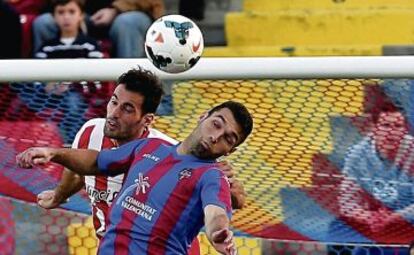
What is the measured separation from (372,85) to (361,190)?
0.49m

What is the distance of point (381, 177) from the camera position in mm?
5828

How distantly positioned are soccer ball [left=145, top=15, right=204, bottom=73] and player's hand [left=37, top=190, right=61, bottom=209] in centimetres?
66

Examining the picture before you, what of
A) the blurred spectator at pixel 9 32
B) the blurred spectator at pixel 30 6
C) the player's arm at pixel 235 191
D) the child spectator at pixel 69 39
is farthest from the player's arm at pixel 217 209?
the blurred spectator at pixel 30 6

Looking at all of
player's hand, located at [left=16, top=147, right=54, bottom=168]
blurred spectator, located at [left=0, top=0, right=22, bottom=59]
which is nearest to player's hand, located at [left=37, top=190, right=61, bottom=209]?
player's hand, located at [left=16, top=147, right=54, bottom=168]

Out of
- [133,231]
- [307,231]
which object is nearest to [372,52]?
[307,231]

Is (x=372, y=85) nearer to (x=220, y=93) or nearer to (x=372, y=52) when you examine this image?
(x=220, y=93)

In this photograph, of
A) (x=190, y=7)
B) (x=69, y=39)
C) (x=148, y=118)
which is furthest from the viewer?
(x=190, y=7)

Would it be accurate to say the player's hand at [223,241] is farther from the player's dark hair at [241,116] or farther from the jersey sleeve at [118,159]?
the jersey sleeve at [118,159]

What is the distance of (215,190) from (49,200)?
3.31ft

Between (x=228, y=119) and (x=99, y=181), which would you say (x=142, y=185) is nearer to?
(x=228, y=119)

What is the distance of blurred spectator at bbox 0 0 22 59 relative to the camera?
330 inches

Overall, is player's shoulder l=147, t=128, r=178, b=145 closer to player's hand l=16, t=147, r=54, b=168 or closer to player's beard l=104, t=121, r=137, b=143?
player's beard l=104, t=121, r=137, b=143

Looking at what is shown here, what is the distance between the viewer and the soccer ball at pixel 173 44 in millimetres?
5254

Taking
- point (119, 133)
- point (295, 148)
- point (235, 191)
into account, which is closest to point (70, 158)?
point (119, 133)
